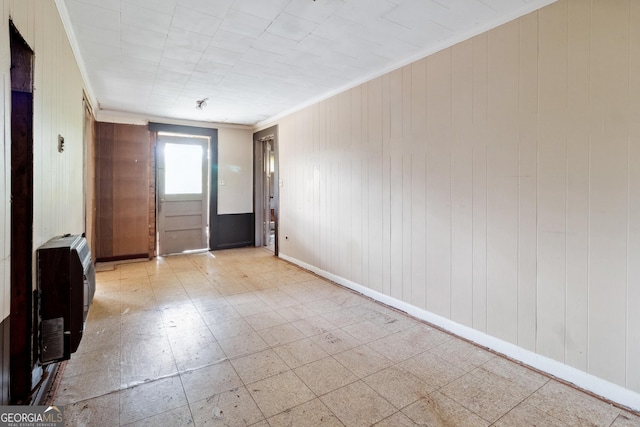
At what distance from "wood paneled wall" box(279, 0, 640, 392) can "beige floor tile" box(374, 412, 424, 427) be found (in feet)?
3.86

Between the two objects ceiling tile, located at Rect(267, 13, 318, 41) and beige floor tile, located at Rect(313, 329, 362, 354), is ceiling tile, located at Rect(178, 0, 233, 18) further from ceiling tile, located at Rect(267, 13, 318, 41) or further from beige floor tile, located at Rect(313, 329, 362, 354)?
beige floor tile, located at Rect(313, 329, 362, 354)

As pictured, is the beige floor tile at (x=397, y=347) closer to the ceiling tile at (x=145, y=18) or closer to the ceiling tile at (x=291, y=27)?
the ceiling tile at (x=291, y=27)

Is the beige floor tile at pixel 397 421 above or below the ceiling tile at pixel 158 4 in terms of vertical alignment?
below

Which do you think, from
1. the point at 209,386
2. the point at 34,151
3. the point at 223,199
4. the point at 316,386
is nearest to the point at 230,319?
the point at 209,386

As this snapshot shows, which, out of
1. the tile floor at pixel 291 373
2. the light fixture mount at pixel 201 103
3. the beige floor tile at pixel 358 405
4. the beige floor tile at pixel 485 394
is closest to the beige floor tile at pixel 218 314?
the tile floor at pixel 291 373

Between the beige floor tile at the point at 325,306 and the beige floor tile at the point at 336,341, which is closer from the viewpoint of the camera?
the beige floor tile at the point at 336,341

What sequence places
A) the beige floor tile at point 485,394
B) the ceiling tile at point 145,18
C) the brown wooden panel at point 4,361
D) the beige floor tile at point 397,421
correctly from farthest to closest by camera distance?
the ceiling tile at point 145,18
the beige floor tile at point 485,394
the beige floor tile at point 397,421
the brown wooden panel at point 4,361

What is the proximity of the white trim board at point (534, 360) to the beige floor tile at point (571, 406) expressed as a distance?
0.07 metres

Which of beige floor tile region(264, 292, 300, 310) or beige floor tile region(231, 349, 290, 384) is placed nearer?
beige floor tile region(231, 349, 290, 384)

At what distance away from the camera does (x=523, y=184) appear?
227 cm

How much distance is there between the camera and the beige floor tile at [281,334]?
263 cm

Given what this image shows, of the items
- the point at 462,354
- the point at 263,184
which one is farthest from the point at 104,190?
the point at 462,354

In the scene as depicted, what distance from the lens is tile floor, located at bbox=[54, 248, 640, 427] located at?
1.76 m

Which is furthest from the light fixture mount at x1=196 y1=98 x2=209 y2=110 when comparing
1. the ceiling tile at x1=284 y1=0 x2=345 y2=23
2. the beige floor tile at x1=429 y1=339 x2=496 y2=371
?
the beige floor tile at x1=429 y1=339 x2=496 y2=371
